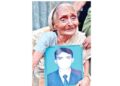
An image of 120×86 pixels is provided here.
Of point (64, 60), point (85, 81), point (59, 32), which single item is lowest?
point (85, 81)

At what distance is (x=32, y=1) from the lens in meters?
1.21

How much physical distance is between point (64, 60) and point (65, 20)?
0.22m

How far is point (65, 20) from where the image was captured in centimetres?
124

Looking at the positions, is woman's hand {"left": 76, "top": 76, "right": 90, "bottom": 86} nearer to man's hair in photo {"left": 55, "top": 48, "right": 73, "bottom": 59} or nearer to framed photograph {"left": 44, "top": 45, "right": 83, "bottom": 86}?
framed photograph {"left": 44, "top": 45, "right": 83, "bottom": 86}

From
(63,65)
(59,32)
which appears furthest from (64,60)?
(59,32)

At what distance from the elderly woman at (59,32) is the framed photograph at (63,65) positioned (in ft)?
0.10

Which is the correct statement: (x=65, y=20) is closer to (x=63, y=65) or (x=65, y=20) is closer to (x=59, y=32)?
(x=59, y=32)

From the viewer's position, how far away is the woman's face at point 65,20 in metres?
1.23

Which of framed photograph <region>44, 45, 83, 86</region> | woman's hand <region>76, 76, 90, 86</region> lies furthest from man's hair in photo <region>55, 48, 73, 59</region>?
woman's hand <region>76, 76, 90, 86</region>
